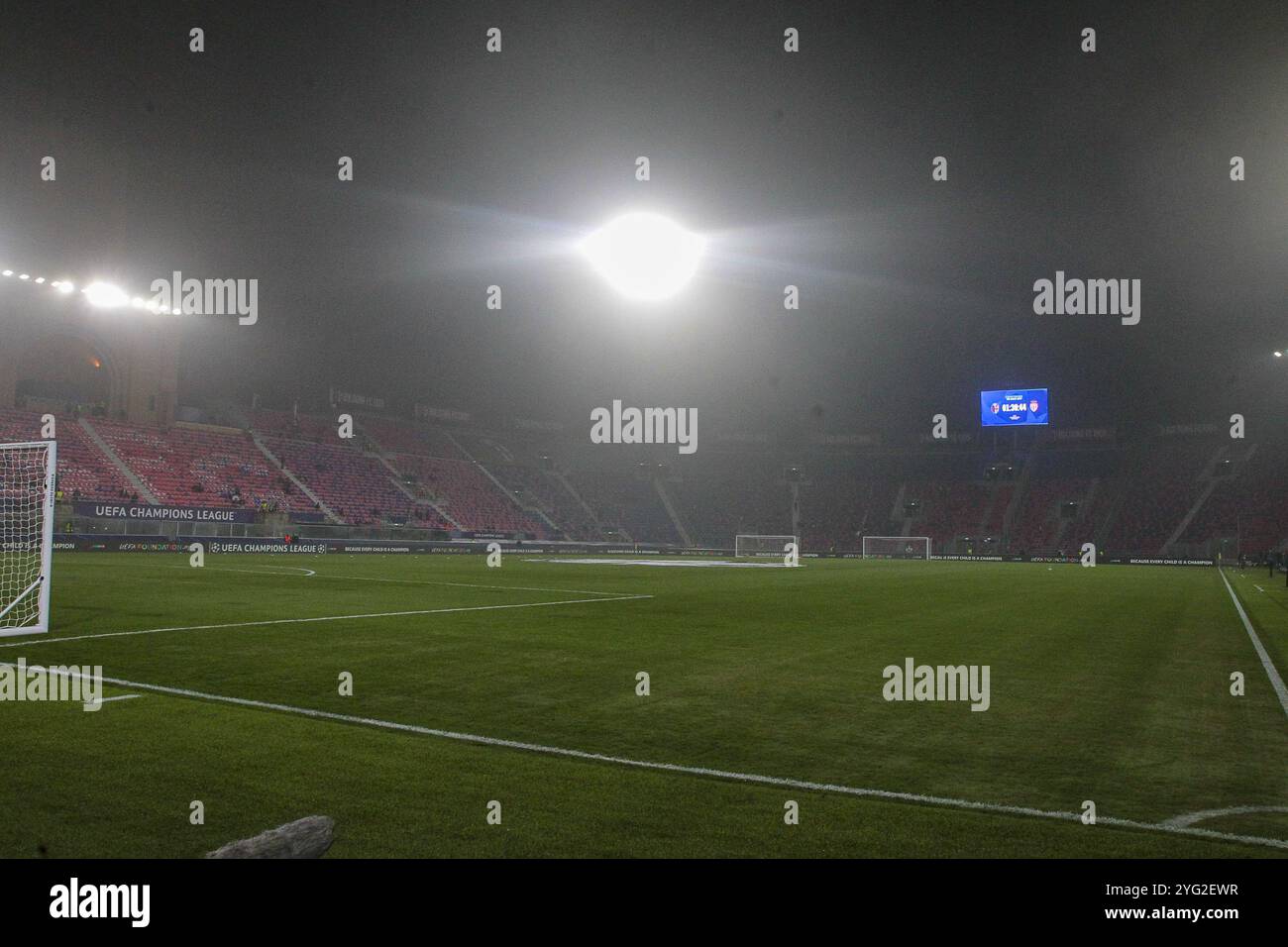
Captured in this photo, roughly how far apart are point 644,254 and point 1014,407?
40.7 m

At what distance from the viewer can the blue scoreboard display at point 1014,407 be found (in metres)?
67.0

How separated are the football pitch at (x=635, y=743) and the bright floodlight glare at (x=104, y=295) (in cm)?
4021

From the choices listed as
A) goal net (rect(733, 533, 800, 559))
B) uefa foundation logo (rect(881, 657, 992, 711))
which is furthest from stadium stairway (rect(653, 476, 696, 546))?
uefa foundation logo (rect(881, 657, 992, 711))

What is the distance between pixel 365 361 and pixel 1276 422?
7021 centimetres

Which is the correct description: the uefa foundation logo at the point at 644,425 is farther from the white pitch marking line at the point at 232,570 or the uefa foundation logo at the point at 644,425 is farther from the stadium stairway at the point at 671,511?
the white pitch marking line at the point at 232,570

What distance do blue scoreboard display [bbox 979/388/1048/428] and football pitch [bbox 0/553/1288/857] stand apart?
5916 centimetres

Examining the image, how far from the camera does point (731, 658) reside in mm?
9812

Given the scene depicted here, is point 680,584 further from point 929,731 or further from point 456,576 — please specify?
point 929,731

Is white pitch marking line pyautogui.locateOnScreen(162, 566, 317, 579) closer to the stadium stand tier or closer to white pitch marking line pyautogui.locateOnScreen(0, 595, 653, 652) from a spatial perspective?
white pitch marking line pyautogui.locateOnScreen(0, 595, 653, 652)
